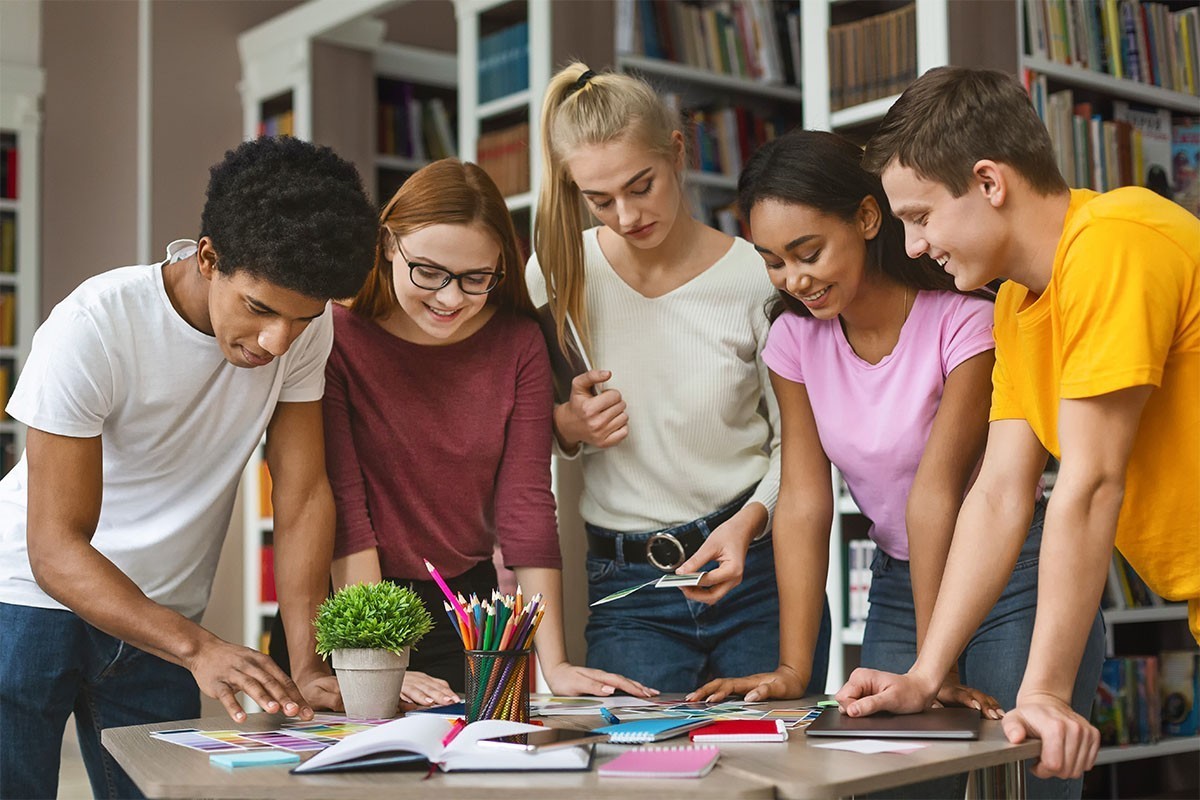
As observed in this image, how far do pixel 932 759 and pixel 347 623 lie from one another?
2.34 ft

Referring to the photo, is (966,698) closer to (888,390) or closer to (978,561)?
(978,561)

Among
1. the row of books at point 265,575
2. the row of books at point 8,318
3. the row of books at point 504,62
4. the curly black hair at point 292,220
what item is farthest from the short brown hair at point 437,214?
the row of books at point 8,318

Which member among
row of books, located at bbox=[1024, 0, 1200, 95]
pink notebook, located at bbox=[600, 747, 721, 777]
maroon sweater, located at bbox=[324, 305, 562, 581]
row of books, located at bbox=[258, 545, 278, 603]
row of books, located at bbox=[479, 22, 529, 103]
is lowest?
row of books, located at bbox=[258, 545, 278, 603]

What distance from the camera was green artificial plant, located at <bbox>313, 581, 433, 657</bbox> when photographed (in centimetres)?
154

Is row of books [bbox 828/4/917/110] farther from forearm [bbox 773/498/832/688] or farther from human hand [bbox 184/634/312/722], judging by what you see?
human hand [bbox 184/634/312/722]

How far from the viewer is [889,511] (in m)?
1.87

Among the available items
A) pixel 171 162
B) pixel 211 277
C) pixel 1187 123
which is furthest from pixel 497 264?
pixel 171 162

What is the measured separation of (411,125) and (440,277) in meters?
3.86

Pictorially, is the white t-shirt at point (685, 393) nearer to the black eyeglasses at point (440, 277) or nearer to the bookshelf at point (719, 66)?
the black eyeglasses at point (440, 277)

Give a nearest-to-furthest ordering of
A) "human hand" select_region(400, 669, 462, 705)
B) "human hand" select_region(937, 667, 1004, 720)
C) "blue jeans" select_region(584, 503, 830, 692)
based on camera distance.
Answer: "human hand" select_region(937, 667, 1004, 720), "human hand" select_region(400, 669, 462, 705), "blue jeans" select_region(584, 503, 830, 692)

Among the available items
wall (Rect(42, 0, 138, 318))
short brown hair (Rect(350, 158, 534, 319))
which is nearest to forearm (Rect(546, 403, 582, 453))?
short brown hair (Rect(350, 158, 534, 319))

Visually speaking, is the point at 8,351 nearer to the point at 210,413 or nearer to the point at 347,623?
the point at 210,413

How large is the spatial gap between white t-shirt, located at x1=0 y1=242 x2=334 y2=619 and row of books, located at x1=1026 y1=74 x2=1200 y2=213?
2.47 m

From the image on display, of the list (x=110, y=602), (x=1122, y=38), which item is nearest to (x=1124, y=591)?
(x=1122, y=38)
